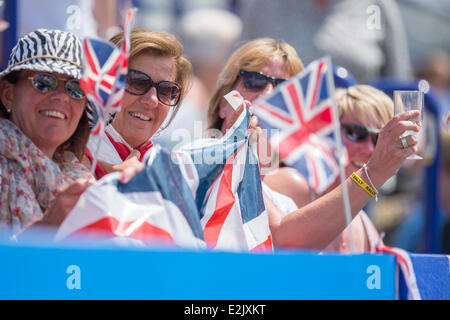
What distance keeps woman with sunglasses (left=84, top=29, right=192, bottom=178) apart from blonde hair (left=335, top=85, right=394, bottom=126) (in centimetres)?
96

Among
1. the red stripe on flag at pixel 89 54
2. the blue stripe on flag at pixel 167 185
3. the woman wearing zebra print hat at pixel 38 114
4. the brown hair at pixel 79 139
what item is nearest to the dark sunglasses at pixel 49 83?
the woman wearing zebra print hat at pixel 38 114

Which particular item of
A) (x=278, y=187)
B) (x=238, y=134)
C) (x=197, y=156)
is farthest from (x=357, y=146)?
(x=197, y=156)

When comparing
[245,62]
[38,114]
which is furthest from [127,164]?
[245,62]

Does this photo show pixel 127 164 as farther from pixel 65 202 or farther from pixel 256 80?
pixel 256 80

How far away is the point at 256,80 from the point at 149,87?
26.7 inches

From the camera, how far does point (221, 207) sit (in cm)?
237

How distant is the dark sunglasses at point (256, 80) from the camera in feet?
10.6

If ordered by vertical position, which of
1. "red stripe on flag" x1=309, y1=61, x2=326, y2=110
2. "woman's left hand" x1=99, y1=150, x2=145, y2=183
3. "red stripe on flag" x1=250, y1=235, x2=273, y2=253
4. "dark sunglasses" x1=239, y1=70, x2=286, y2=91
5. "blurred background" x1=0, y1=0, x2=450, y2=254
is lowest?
"red stripe on flag" x1=250, y1=235, x2=273, y2=253

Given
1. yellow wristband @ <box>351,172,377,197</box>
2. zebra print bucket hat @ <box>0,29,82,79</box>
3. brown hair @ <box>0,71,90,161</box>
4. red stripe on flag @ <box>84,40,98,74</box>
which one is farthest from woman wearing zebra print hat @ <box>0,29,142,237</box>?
yellow wristband @ <box>351,172,377,197</box>

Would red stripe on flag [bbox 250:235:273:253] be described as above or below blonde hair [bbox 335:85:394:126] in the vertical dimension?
below

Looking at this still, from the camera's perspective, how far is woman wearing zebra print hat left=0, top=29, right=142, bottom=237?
91.4 inches

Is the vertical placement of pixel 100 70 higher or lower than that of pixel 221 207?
higher

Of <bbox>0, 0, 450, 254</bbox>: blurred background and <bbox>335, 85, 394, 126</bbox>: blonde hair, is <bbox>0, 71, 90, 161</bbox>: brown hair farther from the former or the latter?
<bbox>335, 85, 394, 126</bbox>: blonde hair

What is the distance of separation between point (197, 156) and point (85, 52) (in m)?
0.46
